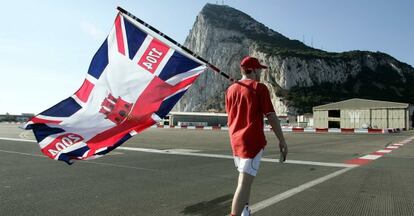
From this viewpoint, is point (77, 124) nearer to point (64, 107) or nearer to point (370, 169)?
point (64, 107)

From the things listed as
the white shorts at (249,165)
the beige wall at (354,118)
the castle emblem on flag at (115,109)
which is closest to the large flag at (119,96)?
the castle emblem on flag at (115,109)

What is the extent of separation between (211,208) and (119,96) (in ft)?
5.97

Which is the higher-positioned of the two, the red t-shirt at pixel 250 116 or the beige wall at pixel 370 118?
the beige wall at pixel 370 118

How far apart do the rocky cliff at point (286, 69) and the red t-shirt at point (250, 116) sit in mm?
134872

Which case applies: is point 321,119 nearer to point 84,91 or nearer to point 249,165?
point 84,91

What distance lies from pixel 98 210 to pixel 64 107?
132 centimetres

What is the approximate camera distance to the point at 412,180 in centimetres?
786

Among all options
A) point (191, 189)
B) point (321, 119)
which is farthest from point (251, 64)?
point (321, 119)

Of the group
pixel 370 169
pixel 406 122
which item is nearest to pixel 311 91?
pixel 406 122

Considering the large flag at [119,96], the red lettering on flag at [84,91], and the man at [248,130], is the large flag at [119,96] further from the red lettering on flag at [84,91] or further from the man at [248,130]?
the man at [248,130]

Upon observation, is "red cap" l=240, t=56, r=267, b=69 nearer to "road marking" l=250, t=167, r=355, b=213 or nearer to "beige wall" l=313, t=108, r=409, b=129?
"road marking" l=250, t=167, r=355, b=213

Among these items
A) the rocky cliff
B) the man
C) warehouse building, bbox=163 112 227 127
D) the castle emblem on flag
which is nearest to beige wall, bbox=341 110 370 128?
warehouse building, bbox=163 112 227 127

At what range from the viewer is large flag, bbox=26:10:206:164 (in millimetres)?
4688

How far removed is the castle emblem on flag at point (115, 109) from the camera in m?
4.76
